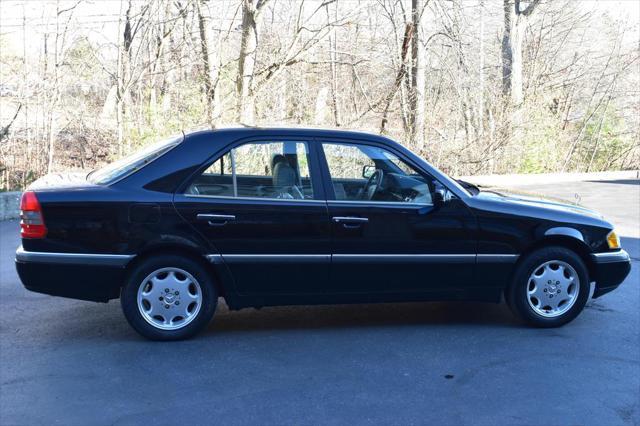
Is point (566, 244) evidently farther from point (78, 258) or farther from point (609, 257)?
point (78, 258)

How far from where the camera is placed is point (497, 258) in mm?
5551

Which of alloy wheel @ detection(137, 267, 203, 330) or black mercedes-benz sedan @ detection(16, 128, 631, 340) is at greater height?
black mercedes-benz sedan @ detection(16, 128, 631, 340)

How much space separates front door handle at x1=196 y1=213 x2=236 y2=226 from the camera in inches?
202

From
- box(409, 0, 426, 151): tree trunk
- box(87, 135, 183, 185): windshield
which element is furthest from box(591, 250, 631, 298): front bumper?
box(409, 0, 426, 151): tree trunk

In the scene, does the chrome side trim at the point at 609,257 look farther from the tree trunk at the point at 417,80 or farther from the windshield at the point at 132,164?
the tree trunk at the point at 417,80

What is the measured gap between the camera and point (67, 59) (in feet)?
45.9

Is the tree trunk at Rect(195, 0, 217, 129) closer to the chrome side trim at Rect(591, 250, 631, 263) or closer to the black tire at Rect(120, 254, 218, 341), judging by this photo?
the black tire at Rect(120, 254, 218, 341)

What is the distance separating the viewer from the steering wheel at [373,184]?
17.9 feet

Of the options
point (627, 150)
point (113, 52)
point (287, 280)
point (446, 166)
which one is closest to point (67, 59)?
point (113, 52)

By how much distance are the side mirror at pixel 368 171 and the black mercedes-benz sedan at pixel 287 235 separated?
0.07 feet

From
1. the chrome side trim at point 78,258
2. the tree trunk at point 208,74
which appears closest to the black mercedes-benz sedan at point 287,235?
the chrome side trim at point 78,258

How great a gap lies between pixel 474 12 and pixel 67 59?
33.4 ft

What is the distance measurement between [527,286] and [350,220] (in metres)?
1.56

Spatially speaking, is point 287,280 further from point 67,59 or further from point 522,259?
point 67,59
